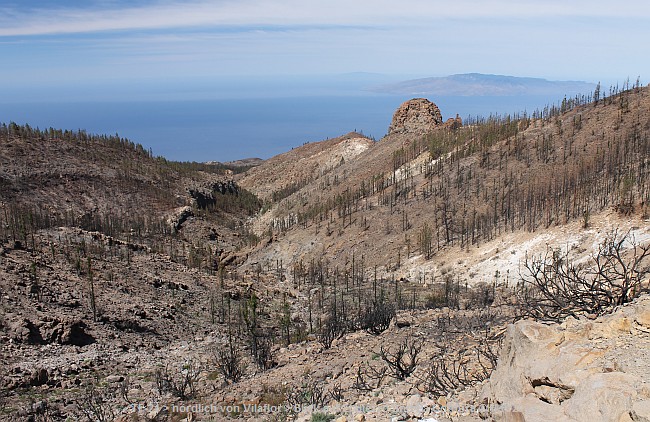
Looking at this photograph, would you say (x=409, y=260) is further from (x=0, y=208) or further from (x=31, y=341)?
(x=0, y=208)

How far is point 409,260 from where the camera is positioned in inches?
998

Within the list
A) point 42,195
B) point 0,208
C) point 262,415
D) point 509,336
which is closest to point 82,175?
point 42,195

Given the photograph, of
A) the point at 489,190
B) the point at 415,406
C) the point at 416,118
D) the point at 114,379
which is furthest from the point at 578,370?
the point at 416,118

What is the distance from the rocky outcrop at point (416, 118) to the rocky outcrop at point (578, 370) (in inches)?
1791

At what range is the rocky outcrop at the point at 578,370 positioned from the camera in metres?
4.73

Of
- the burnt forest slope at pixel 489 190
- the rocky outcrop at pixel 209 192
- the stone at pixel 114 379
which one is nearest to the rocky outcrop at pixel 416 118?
the burnt forest slope at pixel 489 190

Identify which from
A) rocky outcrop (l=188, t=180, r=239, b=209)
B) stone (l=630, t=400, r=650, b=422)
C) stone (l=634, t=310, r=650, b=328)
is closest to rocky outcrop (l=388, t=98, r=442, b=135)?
rocky outcrop (l=188, t=180, r=239, b=209)

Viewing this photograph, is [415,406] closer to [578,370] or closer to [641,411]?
[578,370]

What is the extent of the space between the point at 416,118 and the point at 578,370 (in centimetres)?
5090

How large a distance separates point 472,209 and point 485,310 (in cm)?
1390

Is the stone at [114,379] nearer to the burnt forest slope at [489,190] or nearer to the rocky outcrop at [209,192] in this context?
the burnt forest slope at [489,190]

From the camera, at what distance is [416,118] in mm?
A: 54156

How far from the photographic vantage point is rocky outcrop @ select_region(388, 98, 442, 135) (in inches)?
2056

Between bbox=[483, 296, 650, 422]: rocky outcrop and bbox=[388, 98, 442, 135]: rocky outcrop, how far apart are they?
149 feet
